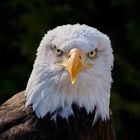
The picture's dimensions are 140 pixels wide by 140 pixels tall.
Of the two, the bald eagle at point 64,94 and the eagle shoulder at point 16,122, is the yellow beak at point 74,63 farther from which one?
the eagle shoulder at point 16,122

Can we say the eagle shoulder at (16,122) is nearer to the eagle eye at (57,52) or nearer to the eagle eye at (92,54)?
the eagle eye at (57,52)

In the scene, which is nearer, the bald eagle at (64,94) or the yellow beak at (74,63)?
the yellow beak at (74,63)

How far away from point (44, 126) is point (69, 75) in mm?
367

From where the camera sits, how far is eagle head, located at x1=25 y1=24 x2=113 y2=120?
4.72m

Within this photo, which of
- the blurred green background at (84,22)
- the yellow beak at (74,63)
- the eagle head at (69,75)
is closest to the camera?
the yellow beak at (74,63)

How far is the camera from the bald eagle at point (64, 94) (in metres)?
4.74

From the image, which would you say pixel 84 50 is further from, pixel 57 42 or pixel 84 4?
pixel 84 4

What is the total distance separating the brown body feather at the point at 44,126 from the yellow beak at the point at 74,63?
14.8 inches

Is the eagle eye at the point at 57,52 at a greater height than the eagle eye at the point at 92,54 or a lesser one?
greater

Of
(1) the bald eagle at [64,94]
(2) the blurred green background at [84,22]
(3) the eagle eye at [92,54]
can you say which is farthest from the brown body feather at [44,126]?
(2) the blurred green background at [84,22]

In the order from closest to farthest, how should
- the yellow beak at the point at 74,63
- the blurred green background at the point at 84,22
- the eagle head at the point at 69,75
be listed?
the yellow beak at the point at 74,63 → the eagle head at the point at 69,75 → the blurred green background at the point at 84,22

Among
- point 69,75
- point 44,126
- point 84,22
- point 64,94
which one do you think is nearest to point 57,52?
point 69,75

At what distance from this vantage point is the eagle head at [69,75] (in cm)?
472

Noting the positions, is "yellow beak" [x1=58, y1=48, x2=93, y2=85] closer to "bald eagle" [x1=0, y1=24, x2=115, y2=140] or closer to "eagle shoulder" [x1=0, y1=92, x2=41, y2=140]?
"bald eagle" [x1=0, y1=24, x2=115, y2=140]
